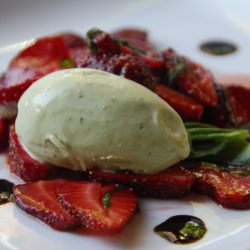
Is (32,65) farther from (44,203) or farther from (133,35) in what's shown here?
(133,35)

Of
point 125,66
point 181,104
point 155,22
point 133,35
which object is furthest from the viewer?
point 155,22

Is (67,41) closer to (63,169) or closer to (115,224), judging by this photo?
(63,169)

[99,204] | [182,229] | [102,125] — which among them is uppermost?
[102,125]

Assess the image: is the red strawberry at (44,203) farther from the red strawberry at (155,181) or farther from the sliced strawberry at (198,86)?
the sliced strawberry at (198,86)

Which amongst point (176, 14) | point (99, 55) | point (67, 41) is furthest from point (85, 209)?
point (176, 14)

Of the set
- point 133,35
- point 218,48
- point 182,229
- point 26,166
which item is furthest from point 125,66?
point 218,48

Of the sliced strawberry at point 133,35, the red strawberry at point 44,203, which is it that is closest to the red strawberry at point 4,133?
the red strawberry at point 44,203
